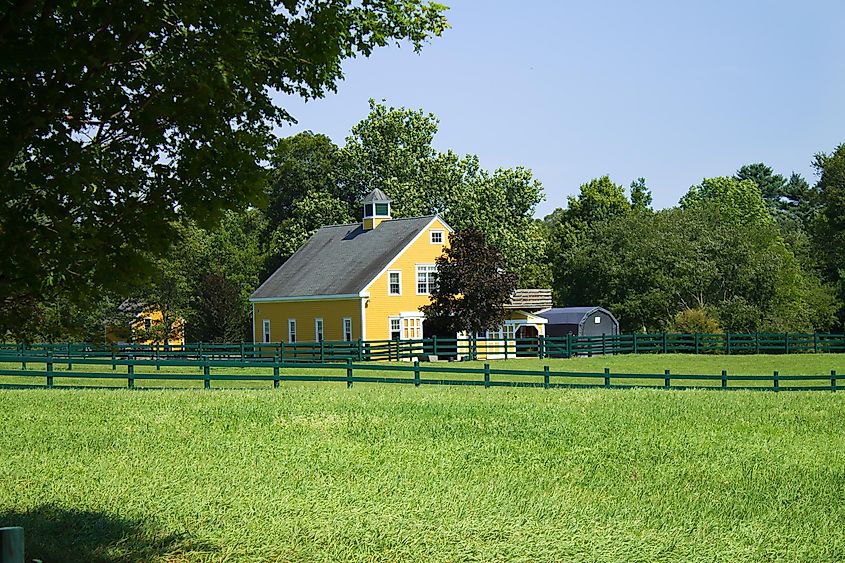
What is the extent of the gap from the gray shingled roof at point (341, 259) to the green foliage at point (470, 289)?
10.4 feet

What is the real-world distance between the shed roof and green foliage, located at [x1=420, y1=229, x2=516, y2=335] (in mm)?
6667

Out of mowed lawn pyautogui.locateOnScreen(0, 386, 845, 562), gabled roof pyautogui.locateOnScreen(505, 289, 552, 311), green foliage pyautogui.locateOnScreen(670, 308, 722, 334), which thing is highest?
gabled roof pyautogui.locateOnScreen(505, 289, 552, 311)

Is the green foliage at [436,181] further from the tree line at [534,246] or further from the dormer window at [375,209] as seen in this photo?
the dormer window at [375,209]

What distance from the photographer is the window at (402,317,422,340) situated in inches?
2062

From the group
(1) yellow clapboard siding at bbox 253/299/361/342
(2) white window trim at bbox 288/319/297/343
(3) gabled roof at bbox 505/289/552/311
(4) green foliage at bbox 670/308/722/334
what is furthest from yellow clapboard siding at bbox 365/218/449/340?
(4) green foliage at bbox 670/308/722/334

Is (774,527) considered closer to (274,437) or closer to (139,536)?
(139,536)

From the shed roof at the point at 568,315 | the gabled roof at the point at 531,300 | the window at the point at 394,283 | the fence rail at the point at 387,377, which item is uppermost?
the window at the point at 394,283

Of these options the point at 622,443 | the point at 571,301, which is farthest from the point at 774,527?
the point at 571,301

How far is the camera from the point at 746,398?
2491 cm

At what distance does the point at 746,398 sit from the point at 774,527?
12936 mm

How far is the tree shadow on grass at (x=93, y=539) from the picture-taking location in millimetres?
10172

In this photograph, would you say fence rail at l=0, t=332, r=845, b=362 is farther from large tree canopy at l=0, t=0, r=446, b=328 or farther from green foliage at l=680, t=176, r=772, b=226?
green foliage at l=680, t=176, r=772, b=226

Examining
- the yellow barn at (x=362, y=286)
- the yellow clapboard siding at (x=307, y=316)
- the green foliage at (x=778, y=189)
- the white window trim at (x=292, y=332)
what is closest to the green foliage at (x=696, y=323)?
the yellow barn at (x=362, y=286)

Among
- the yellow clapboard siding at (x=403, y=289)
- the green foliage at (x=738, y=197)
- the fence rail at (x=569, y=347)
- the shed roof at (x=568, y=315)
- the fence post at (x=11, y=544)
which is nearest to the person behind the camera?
the fence post at (x=11, y=544)
